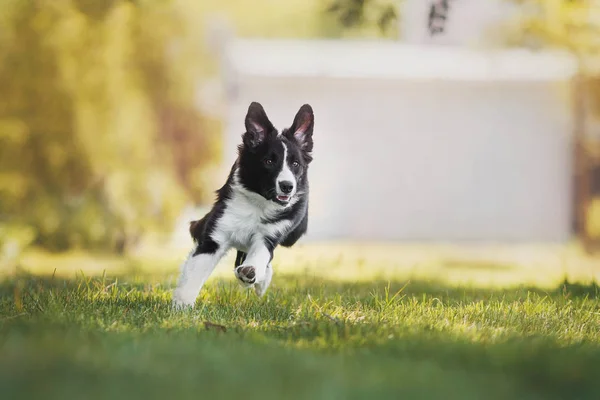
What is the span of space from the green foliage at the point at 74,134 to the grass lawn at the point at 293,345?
19.8ft

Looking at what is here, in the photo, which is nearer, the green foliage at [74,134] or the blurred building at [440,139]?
the green foliage at [74,134]

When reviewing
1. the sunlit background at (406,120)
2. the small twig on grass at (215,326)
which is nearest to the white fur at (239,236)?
the small twig on grass at (215,326)

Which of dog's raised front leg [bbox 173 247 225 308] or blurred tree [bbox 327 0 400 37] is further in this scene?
blurred tree [bbox 327 0 400 37]

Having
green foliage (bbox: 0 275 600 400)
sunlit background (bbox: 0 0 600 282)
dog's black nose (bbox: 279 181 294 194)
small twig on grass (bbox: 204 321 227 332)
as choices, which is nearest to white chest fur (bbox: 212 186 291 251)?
dog's black nose (bbox: 279 181 294 194)

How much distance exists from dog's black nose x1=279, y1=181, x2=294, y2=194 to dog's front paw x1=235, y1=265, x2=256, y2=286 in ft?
1.80

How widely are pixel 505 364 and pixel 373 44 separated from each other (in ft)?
41.9

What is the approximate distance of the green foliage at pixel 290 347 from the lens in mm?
2727

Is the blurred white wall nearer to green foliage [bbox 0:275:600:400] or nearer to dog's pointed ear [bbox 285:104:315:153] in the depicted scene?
dog's pointed ear [bbox 285:104:315:153]

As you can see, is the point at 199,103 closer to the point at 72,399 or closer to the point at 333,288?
the point at 333,288

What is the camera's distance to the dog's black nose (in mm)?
4832

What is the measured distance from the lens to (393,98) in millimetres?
15234

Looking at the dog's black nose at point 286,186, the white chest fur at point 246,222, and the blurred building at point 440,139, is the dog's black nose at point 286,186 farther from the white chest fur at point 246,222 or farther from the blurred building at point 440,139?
the blurred building at point 440,139

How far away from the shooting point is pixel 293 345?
3605mm

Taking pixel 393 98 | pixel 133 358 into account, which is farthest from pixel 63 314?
pixel 393 98
